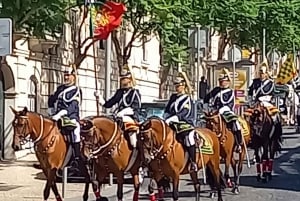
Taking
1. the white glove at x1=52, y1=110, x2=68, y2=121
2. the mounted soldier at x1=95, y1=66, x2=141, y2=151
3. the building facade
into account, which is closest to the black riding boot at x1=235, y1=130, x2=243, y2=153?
the mounted soldier at x1=95, y1=66, x2=141, y2=151

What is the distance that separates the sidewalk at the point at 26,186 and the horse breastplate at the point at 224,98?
2.96 metres

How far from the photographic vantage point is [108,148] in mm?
17078

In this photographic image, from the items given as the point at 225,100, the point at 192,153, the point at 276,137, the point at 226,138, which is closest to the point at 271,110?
the point at 276,137

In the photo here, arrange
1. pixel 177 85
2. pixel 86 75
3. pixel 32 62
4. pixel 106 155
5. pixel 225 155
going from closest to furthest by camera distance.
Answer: pixel 106 155 → pixel 177 85 → pixel 225 155 → pixel 32 62 → pixel 86 75

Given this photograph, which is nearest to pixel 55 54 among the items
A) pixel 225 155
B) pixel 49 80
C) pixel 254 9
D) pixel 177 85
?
pixel 49 80

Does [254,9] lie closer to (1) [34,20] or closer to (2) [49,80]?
(2) [49,80]

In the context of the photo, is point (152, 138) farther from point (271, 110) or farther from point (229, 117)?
point (271, 110)

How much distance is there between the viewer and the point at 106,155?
17156 mm

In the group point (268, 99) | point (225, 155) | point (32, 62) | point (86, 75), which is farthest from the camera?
point (86, 75)

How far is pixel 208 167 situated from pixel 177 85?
234 cm

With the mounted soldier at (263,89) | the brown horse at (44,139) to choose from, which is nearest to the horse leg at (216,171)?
the brown horse at (44,139)

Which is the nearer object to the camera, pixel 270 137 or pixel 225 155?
pixel 225 155

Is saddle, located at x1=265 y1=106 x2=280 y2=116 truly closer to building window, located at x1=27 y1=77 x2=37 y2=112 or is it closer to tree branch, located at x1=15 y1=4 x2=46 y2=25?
tree branch, located at x1=15 y1=4 x2=46 y2=25

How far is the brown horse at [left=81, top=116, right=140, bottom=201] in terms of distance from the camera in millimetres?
16906
